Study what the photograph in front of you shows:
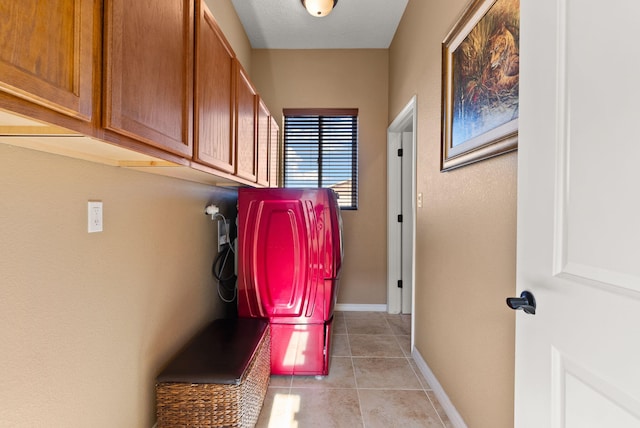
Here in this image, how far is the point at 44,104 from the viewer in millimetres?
571

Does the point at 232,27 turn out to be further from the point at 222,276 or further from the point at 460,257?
the point at 460,257

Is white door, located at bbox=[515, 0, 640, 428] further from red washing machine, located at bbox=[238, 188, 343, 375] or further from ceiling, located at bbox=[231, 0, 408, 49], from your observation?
ceiling, located at bbox=[231, 0, 408, 49]

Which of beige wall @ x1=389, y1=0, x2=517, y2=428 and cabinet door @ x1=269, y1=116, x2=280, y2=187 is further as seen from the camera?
cabinet door @ x1=269, y1=116, x2=280, y2=187

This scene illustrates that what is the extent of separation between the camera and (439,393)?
1911mm

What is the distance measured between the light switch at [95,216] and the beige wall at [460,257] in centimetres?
157

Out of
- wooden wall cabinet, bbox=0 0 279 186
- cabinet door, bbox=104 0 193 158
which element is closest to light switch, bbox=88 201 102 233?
wooden wall cabinet, bbox=0 0 279 186

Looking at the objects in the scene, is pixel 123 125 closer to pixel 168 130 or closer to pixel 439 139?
pixel 168 130

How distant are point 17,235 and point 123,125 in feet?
1.42

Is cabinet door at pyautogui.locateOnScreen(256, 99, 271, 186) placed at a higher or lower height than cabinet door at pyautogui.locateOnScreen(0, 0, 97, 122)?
higher

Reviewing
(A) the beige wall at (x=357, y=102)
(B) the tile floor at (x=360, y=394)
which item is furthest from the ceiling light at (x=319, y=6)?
(B) the tile floor at (x=360, y=394)

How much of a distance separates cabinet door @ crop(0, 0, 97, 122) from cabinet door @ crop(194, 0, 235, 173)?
22.2 inches

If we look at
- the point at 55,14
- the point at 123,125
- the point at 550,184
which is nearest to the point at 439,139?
the point at 550,184

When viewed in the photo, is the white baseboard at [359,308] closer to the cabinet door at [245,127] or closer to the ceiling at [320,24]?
the cabinet door at [245,127]

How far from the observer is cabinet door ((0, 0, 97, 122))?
19.9 inches
